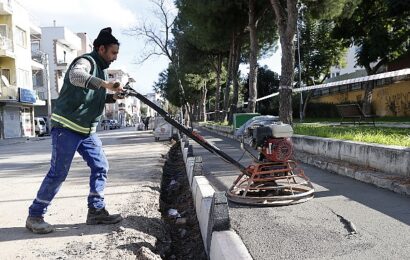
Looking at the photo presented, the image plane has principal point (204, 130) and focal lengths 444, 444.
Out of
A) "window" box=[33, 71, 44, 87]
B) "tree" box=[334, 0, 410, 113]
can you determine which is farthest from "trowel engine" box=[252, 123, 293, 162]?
"window" box=[33, 71, 44, 87]

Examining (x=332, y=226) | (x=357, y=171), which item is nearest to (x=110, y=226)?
(x=332, y=226)

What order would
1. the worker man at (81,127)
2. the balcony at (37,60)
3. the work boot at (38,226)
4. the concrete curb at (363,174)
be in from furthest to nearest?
the balcony at (37,60) → the concrete curb at (363,174) → the work boot at (38,226) → the worker man at (81,127)

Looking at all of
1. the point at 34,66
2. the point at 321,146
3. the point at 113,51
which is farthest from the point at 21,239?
the point at 34,66

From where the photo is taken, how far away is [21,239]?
4668mm

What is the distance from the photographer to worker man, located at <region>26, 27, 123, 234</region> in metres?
4.68

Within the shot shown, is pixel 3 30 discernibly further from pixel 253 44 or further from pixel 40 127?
pixel 253 44

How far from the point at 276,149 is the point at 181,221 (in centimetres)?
184

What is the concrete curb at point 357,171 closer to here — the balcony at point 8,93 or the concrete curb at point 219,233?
the concrete curb at point 219,233

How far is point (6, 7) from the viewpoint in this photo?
3594 centimetres

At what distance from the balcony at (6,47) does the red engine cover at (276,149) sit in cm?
3406

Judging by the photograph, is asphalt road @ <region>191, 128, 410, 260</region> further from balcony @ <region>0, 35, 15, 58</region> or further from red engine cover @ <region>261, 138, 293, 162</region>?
balcony @ <region>0, 35, 15, 58</region>

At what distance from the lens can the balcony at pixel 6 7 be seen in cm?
3547

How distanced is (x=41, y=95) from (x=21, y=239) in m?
53.4

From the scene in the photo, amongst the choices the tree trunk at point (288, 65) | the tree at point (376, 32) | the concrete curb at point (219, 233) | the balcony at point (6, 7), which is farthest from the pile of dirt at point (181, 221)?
the balcony at point (6, 7)
